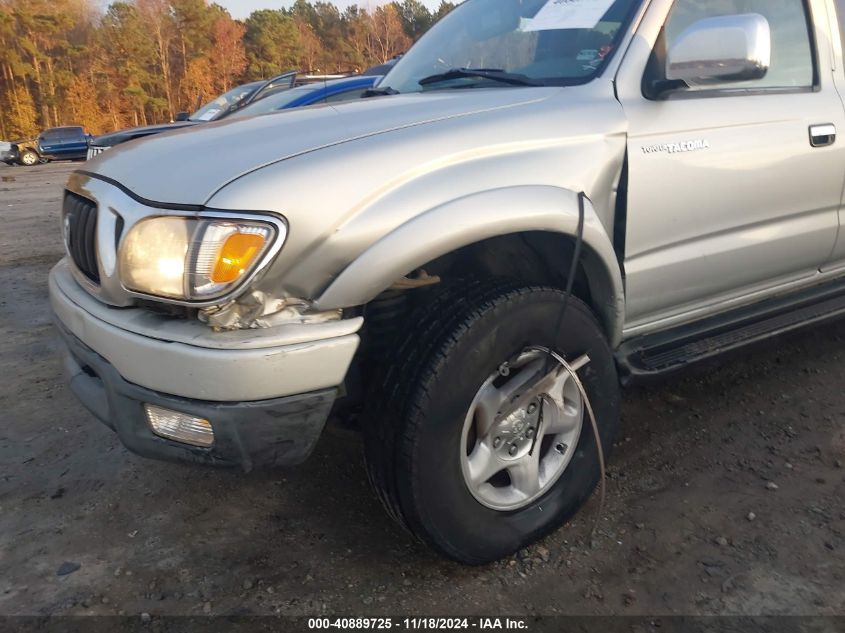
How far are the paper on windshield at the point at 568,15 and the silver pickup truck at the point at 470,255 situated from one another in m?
0.01

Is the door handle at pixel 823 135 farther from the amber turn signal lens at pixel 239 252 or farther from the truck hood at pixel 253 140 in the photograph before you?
the amber turn signal lens at pixel 239 252

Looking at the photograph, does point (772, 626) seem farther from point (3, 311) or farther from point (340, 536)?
point (3, 311)

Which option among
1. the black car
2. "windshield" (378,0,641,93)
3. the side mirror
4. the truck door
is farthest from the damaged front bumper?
the black car

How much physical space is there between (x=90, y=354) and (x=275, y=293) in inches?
24.6

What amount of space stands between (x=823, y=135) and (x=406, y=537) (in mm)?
2248

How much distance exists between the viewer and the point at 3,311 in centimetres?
493

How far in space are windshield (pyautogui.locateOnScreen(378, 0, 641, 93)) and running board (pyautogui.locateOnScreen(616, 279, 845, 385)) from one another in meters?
0.97

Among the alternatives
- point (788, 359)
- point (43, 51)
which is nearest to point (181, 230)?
point (788, 359)

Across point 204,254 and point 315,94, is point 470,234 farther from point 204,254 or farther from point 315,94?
point 315,94

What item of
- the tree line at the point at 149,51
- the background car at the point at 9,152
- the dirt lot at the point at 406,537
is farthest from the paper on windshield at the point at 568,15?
the tree line at the point at 149,51

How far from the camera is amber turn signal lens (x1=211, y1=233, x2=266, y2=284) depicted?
1667mm

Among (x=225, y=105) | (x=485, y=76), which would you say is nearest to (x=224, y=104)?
(x=225, y=105)

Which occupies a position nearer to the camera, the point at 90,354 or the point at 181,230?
the point at 181,230

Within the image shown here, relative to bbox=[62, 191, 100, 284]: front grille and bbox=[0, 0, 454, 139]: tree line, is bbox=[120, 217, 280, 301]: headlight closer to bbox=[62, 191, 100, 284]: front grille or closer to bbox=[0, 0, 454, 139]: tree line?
bbox=[62, 191, 100, 284]: front grille
